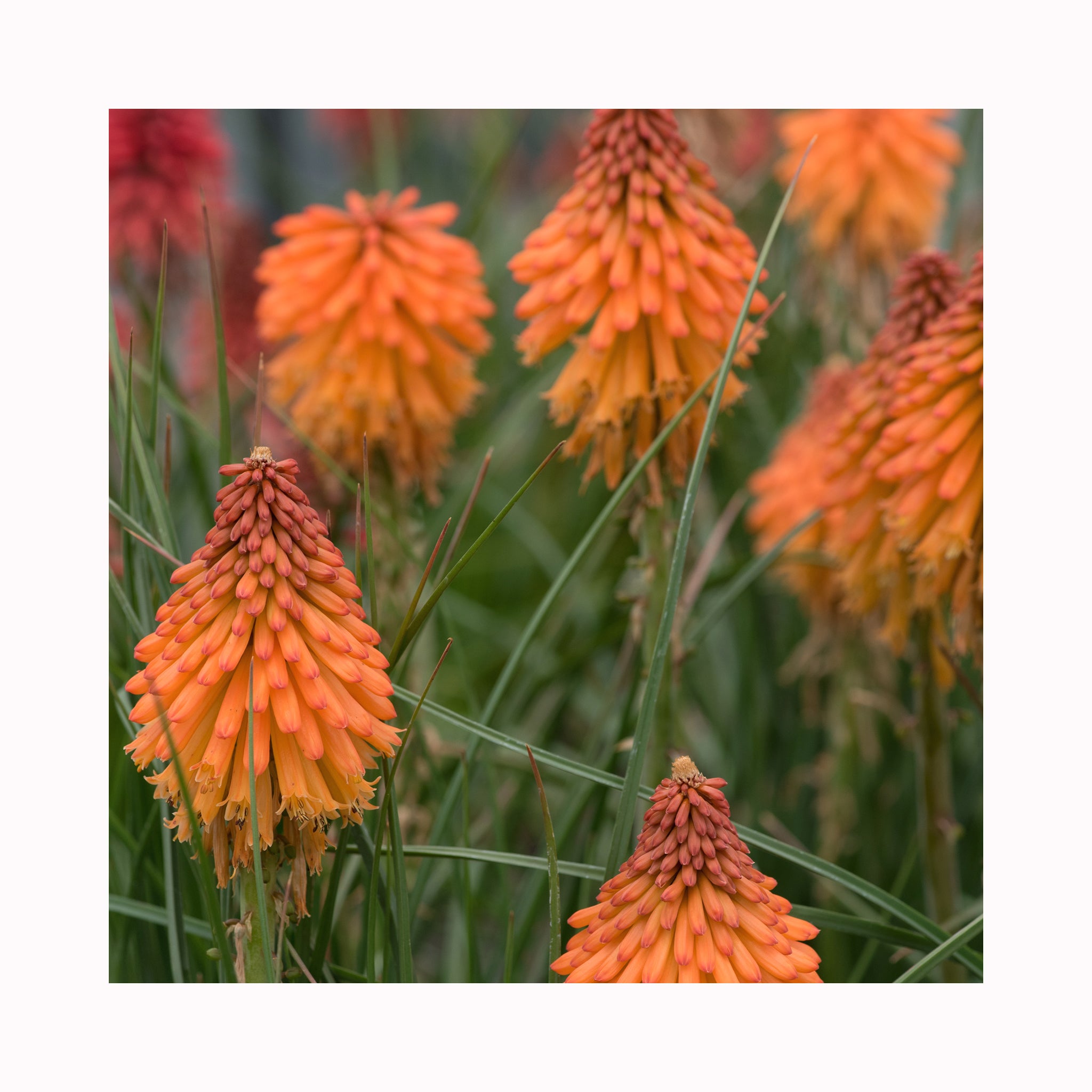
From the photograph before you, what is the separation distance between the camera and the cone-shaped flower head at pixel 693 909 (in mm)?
1304

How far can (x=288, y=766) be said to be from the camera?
1258 mm

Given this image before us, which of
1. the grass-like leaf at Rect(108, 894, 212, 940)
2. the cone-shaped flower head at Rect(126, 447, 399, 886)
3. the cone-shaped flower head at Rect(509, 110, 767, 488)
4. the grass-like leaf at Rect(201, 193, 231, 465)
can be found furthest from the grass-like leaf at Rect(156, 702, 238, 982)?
the cone-shaped flower head at Rect(509, 110, 767, 488)

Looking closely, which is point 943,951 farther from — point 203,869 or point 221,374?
point 221,374

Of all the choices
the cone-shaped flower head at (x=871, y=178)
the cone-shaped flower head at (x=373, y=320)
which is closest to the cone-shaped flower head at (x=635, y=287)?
the cone-shaped flower head at (x=373, y=320)

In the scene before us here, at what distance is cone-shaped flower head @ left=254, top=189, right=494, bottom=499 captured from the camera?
79.8 inches

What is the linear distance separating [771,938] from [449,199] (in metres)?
4.19

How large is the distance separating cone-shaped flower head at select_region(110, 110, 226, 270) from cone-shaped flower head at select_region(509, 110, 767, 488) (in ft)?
4.34

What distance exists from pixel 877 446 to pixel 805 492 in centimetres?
50

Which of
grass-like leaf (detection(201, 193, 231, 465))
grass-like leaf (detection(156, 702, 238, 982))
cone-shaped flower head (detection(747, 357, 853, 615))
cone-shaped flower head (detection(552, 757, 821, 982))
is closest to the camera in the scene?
grass-like leaf (detection(156, 702, 238, 982))

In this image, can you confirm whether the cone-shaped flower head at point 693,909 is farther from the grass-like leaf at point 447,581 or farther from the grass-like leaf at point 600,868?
the grass-like leaf at point 447,581

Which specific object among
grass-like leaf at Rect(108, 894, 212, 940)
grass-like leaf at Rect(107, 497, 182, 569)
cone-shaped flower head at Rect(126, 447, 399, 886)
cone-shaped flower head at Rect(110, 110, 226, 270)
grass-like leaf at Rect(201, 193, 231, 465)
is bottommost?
grass-like leaf at Rect(108, 894, 212, 940)

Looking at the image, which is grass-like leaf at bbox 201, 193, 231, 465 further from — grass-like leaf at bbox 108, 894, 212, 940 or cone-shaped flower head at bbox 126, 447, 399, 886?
grass-like leaf at bbox 108, 894, 212, 940

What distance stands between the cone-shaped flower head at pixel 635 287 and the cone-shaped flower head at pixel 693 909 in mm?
605
